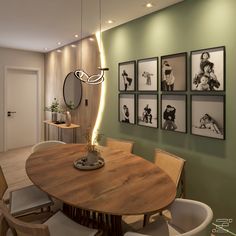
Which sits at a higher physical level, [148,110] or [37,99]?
[37,99]

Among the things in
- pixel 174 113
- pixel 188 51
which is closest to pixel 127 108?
pixel 174 113

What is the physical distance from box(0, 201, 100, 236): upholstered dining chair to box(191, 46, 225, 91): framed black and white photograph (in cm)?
186

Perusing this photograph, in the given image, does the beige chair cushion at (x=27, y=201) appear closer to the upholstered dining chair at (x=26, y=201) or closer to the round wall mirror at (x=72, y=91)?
the upholstered dining chair at (x=26, y=201)

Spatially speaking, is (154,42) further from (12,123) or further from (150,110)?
(12,123)

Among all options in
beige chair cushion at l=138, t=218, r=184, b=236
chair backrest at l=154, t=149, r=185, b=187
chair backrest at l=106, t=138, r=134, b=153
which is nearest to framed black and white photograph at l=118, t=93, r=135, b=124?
chair backrest at l=106, t=138, r=134, b=153

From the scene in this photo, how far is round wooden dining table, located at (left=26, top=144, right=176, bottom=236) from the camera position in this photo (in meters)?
1.44

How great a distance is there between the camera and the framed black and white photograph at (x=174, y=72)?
8.77ft

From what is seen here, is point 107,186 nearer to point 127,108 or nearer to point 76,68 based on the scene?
point 127,108

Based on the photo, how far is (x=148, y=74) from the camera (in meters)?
3.16

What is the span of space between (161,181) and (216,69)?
1369 mm

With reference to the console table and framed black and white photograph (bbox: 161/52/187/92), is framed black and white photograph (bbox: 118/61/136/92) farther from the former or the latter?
the console table

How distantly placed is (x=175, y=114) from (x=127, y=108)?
3.15ft

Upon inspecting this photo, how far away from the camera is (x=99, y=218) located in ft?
7.05

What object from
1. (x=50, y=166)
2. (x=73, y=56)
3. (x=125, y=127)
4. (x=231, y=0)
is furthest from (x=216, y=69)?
(x=73, y=56)
